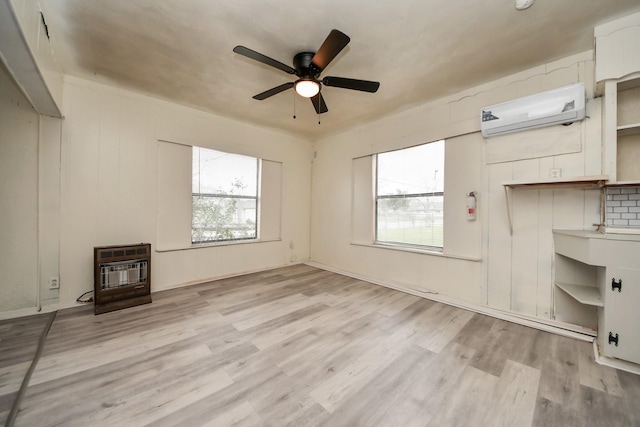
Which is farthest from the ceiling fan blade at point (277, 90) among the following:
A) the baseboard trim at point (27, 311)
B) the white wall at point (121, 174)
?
the baseboard trim at point (27, 311)

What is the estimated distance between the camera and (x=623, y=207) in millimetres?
2139

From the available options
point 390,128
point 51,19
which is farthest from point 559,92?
point 51,19

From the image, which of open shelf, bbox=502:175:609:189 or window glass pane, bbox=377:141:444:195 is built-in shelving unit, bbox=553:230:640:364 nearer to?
open shelf, bbox=502:175:609:189

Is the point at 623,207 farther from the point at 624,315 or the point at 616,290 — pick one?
the point at 624,315

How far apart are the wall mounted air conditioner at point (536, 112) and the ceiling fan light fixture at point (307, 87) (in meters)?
1.99

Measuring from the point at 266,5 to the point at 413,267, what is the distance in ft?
11.4

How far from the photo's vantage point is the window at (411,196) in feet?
11.2

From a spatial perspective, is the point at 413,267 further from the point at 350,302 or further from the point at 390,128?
the point at 390,128

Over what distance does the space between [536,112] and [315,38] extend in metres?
2.32

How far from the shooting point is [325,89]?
3.15 m

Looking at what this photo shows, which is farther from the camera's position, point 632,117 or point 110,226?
point 110,226

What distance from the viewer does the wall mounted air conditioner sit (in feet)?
7.38

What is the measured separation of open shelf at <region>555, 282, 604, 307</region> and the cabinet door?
0.33 feet

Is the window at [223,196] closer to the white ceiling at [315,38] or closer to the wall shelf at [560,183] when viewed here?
the white ceiling at [315,38]
